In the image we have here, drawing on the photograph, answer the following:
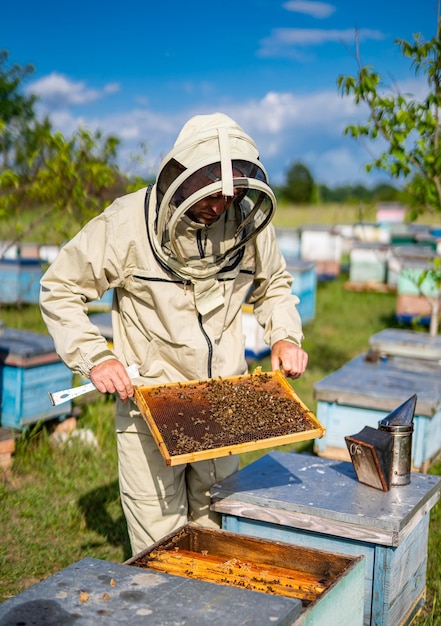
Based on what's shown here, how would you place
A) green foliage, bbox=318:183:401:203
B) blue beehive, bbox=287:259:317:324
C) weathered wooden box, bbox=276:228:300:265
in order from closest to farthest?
blue beehive, bbox=287:259:317:324 < weathered wooden box, bbox=276:228:300:265 < green foliage, bbox=318:183:401:203

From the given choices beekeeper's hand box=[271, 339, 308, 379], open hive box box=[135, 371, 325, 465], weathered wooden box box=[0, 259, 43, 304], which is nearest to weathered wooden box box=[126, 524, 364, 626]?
open hive box box=[135, 371, 325, 465]

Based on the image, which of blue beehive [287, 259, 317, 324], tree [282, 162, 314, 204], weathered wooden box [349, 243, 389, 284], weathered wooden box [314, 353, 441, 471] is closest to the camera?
weathered wooden box [314, 353, 441, 471]

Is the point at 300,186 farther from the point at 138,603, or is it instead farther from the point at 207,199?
the point at 138,603

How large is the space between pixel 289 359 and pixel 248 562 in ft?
2.55

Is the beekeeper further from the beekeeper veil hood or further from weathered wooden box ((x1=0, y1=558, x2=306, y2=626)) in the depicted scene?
weathered wooden box ((x1=0, y1=558, x2=306, y2=626))

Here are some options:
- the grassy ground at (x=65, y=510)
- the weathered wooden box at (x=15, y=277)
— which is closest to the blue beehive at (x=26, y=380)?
the grassy ground at (x=65, y=510)

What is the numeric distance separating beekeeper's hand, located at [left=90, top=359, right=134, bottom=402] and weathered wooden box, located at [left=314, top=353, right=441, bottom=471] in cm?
214

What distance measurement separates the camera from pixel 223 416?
2.52 meters

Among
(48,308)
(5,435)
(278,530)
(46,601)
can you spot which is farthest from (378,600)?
(5,435)

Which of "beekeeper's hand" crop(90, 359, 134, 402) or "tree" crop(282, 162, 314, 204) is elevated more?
"tree" crop(282, 162, 314, 204)

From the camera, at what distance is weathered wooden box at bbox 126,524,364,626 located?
2.02m

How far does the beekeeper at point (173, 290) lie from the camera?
2434mm

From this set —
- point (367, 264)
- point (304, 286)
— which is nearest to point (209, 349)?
point (304, 286)

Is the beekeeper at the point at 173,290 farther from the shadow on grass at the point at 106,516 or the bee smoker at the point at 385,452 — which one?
the shadow on grass at the point at 106,516
